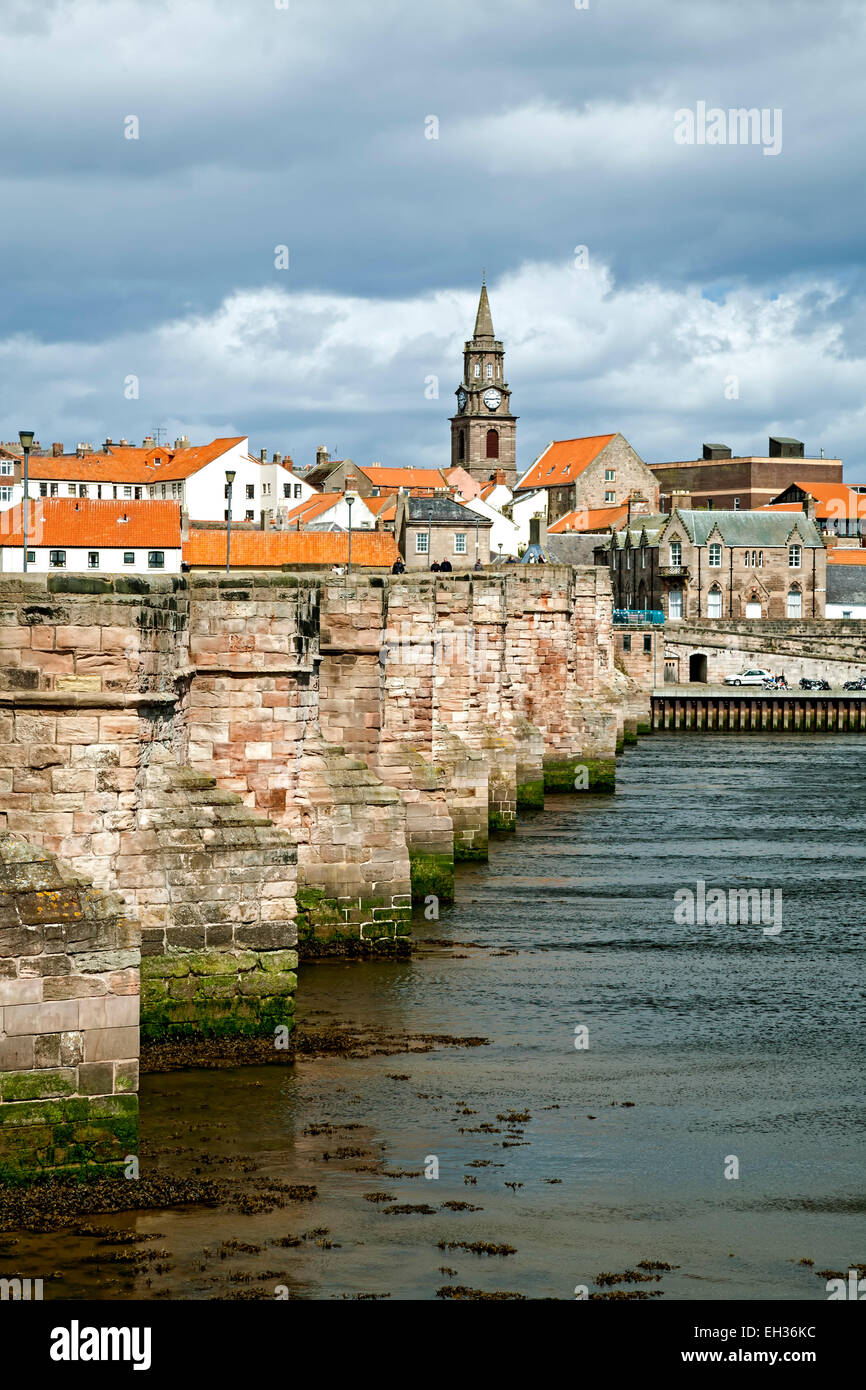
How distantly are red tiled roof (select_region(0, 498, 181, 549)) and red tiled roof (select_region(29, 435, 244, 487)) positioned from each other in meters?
30.0

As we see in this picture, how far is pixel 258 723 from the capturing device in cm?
2297

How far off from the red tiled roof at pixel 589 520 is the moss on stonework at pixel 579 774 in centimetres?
9079

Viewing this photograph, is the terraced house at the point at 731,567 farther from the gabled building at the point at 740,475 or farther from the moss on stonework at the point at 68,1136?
the moss on stonework at the point at 68,1136

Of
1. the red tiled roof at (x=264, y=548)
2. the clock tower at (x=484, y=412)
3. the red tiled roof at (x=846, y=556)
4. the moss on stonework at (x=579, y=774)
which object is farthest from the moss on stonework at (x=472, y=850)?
the clock tower at (x=484, y=412)

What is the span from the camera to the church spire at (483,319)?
187 metres

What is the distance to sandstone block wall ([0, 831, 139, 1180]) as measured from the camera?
14.9 meters

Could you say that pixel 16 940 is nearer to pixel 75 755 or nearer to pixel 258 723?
pixel 75 755

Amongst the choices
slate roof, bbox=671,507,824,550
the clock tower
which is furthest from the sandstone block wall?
the clock tower

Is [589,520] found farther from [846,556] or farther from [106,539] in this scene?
[106,539]

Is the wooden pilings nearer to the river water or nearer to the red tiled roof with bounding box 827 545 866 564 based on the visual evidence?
the red tiled roof with bounding box 827 545 866 564

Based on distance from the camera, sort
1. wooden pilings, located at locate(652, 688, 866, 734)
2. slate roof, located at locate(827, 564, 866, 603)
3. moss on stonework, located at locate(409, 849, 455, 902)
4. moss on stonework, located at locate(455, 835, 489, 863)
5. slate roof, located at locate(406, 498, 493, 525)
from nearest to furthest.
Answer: moss on stonework, located at locate(409, 849, 455, 902) < moss on stonework, located at locate(455, 835, 489, 863) < wooden pilings, located at locate(652, 688, 866, 734) < slate roof, located at locate(406, 498, 493, 525) < slate roof, located at locate(827, 564, 866, 603)

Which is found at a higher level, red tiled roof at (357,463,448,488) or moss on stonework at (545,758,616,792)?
red tiled roof at (357,463,448,488)
